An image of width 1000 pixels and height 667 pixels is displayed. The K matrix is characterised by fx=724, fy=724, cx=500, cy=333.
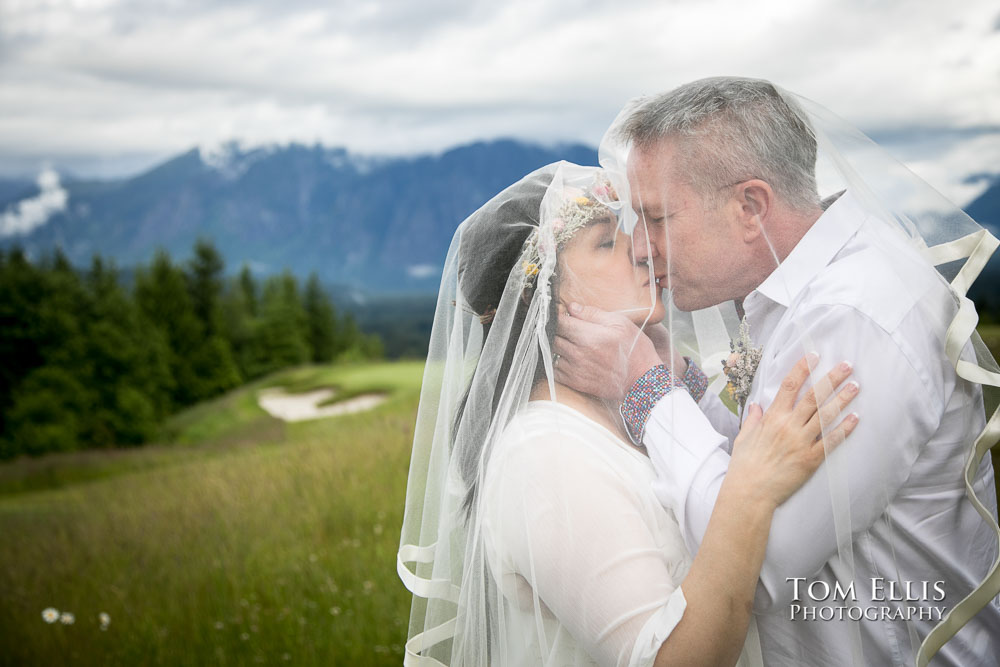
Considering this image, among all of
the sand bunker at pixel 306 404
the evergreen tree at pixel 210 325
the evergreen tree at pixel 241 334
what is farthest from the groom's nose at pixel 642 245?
the evergreen tree at pixel 241 334

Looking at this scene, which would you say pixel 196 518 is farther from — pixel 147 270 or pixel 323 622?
pixel 147 270

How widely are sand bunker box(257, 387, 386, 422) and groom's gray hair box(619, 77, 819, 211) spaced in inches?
702

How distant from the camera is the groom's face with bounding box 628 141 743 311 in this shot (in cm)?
216

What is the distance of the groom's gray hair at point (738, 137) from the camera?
206cm

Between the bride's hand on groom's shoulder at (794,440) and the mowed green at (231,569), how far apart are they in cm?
326

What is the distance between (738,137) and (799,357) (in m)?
0.65

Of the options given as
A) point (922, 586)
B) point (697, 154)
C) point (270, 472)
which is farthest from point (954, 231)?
point (270, 472)

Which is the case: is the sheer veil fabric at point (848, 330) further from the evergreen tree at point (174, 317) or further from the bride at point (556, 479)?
the evergreen tree at point (174, 317)

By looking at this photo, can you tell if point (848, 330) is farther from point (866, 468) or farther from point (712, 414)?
point (712, 414)

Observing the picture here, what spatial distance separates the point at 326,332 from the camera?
54531 mm

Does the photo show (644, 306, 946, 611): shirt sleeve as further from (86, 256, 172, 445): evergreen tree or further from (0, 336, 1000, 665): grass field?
(86, 256, 172, 445): evergreen tree

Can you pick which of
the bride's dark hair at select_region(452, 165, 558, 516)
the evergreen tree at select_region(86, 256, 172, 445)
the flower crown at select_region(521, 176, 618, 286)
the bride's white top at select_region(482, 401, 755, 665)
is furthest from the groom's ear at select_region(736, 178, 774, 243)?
the evergreen tree at select_region(86, 256, 172, 445)

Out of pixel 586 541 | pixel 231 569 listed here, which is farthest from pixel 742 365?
pixel 231 569

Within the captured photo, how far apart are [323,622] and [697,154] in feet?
12.7
